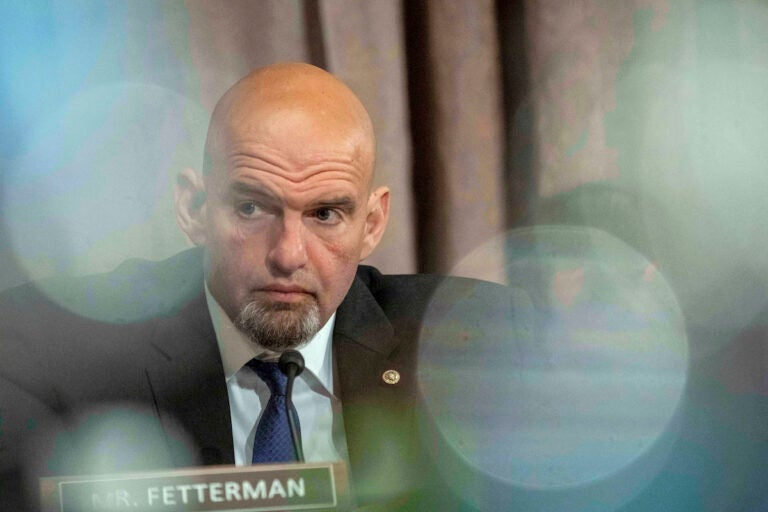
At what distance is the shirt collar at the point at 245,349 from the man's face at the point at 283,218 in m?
0.10

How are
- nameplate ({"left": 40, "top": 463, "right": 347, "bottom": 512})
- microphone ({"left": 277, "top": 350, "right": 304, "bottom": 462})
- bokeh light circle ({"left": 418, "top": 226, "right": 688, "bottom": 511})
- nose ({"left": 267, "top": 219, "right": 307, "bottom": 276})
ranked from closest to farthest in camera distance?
nameplate ({"left": 40, "top": 463, "right": 347, "bottom": 512}) → microphone ({"left": 277, "top": 350, "right": 304, "bottom": 462}) → nose ({"left": 267, "top": 219, "right": 307, "bottom": 276}) → bokeh light circle ({"left": 418, "top": 226, "right": 688, "bottom": 511})

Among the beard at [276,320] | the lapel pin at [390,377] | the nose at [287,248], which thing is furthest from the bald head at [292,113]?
the lapel pin at [390,377]

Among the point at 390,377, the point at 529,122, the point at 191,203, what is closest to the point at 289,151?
the point at 191,203

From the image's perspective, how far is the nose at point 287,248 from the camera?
1.41 meters

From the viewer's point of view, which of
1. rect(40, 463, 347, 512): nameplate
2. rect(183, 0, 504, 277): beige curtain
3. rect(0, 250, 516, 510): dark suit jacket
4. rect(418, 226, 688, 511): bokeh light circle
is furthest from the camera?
rect(183, 0, 504, 277): beige curtain

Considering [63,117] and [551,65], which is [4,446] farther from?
[551,65]

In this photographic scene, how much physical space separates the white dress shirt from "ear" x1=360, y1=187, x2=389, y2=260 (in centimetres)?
16

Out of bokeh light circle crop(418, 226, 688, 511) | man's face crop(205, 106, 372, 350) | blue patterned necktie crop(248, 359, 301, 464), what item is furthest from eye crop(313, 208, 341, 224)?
bokeh light circle crop(418, 226, 688, 511)

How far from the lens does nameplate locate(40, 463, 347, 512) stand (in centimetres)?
99

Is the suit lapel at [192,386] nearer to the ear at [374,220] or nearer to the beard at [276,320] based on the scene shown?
the beard at [276,320]

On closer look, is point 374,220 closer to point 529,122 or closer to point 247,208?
point 247,208

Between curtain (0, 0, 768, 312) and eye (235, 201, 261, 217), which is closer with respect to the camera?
eye (235, 201, 261, 217)

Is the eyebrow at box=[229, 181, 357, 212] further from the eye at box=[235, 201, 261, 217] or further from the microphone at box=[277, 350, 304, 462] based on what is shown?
the microphone at box=[277, 350, 304, 462]

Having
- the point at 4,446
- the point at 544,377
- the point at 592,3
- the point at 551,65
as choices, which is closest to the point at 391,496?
the point at 544,377
